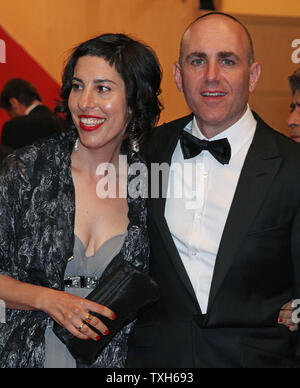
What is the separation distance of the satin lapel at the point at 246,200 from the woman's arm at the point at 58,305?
14.7 inches

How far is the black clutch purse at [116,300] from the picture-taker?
2.02 m

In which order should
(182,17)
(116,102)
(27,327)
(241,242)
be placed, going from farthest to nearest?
(182,17), (116,102), (27,327), (241,242)

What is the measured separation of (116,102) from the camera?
7.71 ft

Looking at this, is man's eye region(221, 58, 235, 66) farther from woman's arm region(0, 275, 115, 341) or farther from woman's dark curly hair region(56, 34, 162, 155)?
woman's arm region(0, 275, 115, 341)

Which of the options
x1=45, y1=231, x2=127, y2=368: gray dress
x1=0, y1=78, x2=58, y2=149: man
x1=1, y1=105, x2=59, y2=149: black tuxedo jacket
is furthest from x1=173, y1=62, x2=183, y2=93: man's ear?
x1=1, y1=105, x2=59, y2=149: black tuxedo jacket

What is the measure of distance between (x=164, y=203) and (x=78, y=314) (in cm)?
50

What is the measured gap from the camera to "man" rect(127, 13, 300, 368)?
2012 mm

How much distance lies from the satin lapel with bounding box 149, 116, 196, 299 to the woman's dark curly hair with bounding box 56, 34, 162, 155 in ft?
0.36

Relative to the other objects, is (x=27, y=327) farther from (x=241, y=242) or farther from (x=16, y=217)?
(x=241, y=242)

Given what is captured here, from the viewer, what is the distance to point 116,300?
2.01 meters

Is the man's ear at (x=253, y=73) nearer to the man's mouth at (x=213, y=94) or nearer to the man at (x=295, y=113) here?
the man's mouth at (x=213, y=94)
